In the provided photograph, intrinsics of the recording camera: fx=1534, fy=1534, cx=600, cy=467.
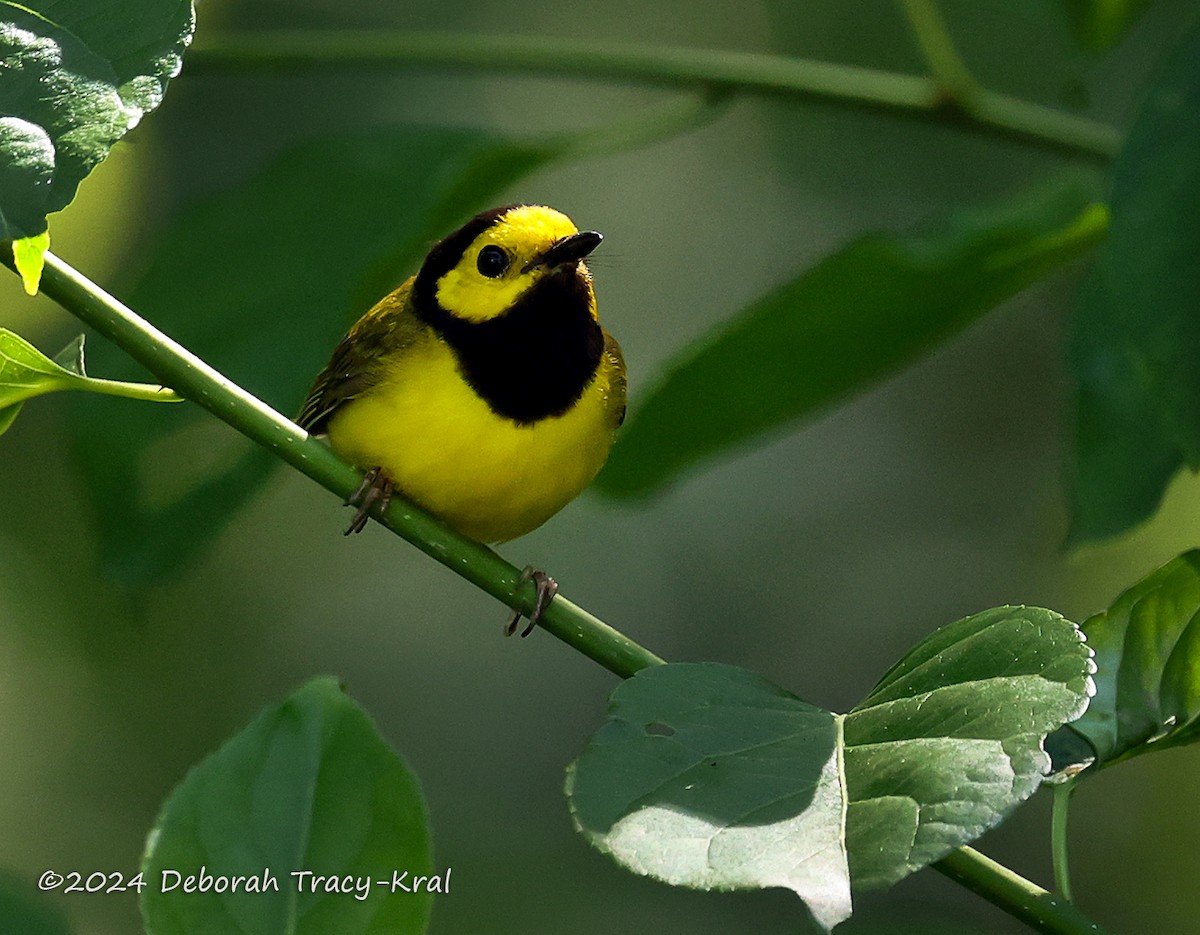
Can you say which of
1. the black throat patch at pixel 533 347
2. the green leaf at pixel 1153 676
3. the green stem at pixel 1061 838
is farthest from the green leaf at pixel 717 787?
the black throat patch at pixel 533 347

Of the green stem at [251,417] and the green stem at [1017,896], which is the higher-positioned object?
the green stem at [251,417]

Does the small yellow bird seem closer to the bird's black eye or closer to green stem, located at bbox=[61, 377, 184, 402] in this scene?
the bird's black eye

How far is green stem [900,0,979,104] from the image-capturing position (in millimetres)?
2744

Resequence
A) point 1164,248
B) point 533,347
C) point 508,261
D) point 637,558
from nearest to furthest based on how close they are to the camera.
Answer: point 1164,248 < point 533,347 < point 508,261 < point 637,558

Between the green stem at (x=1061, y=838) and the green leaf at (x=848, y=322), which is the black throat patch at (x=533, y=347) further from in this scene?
the green stem at (x=1061, y=838)

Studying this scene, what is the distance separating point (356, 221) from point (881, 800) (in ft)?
5.74

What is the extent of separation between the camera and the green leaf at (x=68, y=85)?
4.19 ft

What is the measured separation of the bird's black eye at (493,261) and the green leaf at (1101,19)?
117cm

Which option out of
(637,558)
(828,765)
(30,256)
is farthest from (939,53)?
(637,558)

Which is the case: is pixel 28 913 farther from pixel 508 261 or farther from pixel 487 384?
pixel 508 261

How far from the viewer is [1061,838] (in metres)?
1.59

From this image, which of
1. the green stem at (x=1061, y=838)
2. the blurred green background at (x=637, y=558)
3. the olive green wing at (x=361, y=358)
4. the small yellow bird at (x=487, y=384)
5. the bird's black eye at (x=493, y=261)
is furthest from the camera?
the blurred green background at (x=637, y=558)

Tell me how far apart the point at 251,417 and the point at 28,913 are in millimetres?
521

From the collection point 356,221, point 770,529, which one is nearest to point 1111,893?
point 770,529
